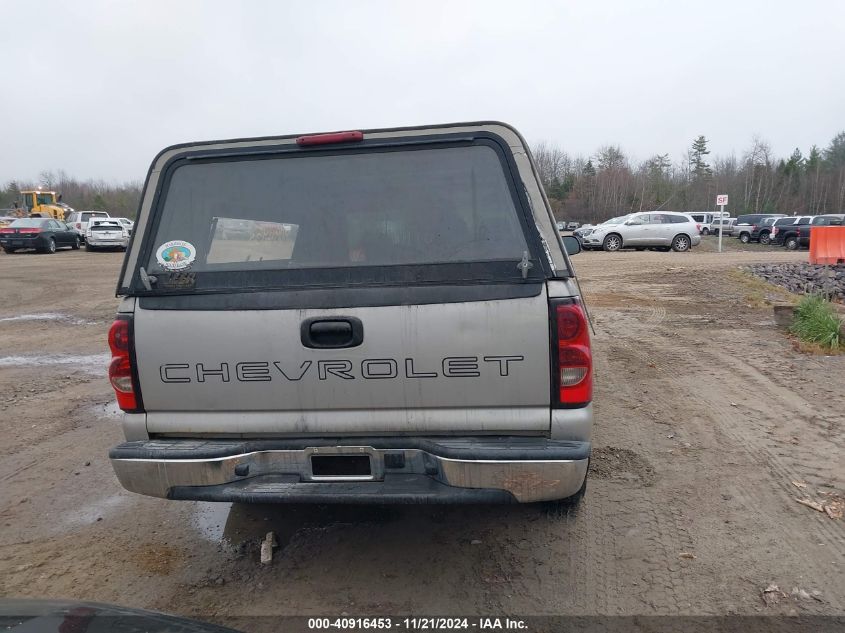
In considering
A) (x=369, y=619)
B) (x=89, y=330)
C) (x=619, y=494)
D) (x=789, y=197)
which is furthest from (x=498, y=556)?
(x=789, y=197)

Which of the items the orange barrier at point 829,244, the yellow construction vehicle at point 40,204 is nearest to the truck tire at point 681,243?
the orange barrier at point 829,244

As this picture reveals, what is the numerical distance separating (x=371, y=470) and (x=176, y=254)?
1.41 m

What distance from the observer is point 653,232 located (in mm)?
26125

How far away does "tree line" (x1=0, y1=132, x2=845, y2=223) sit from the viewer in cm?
6512

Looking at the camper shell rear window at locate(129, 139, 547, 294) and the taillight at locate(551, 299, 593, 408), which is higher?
the camper shell rear window at locate(129, 139, 547, 294)

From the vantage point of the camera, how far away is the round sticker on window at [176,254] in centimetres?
291

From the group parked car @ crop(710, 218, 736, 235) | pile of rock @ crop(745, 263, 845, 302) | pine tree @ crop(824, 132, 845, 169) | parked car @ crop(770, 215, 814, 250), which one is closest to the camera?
pile of rock @ crop(745, 263, 845, 302)

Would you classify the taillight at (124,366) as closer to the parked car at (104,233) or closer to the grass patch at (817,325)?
the grass patch at (817,325)

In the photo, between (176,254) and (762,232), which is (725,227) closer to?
(762,232)

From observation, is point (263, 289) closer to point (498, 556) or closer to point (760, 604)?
point (498, 556)

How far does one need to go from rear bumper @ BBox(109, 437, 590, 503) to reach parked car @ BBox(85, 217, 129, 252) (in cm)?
2676

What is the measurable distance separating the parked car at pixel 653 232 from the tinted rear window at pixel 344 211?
24.6 m

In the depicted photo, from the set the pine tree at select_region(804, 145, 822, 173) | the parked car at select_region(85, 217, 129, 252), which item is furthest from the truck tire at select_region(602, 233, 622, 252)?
the pine tree at select_region(804, 145, 822, 173)

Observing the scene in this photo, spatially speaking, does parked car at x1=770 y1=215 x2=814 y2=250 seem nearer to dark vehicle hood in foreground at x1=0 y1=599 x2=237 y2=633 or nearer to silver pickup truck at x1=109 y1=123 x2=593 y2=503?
silver pickup truck at x1=109 y1=123 x2=593 y2=503
